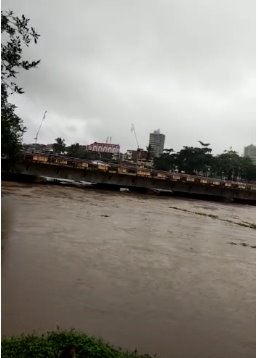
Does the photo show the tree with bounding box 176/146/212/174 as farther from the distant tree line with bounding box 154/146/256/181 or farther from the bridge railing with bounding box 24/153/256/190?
the bridge railing with bounding box 24/153/256/190

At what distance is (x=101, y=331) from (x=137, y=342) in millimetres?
645

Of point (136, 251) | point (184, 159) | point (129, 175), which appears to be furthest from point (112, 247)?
point (184, 159)

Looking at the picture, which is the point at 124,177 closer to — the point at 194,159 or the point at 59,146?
the point at 194,159

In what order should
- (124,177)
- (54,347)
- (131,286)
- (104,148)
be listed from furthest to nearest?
(104,148) < (124,177) < (131,286) < (54,347)

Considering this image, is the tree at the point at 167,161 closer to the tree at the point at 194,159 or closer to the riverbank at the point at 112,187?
the tree at the point at 194,159

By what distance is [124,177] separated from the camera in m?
38.6

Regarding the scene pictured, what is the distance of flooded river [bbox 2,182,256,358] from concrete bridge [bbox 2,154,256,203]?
1772 centimetres

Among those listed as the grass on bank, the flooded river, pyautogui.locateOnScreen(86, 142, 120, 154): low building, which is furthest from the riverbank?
pyautogui.locateOnScreen(86, 142, 120, 154): low building

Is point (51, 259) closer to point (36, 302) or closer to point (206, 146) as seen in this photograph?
point (36, 302)

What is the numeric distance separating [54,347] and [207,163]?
85278mm

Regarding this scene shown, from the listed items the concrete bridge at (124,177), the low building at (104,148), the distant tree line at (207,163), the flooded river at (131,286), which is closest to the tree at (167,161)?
the distant tree line at (207,163)

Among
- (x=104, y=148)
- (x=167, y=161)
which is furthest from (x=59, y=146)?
(x=167, y=161)

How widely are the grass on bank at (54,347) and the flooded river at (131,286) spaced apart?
1255 mm

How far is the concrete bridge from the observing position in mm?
34438
